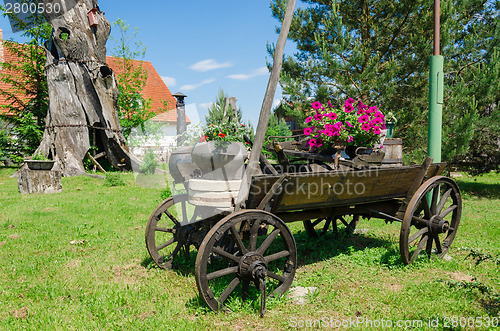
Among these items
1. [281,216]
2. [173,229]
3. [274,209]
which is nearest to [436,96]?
[281,216]

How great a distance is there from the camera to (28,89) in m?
14.9

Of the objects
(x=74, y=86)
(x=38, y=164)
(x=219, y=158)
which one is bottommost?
(x=38, y=164)

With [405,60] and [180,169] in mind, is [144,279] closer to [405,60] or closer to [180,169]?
[180,169]

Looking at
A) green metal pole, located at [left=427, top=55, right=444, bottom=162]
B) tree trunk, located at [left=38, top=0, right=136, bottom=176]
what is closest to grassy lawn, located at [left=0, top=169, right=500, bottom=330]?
green metal pole, located at [left=427, top=55, right=444, bottom=162]

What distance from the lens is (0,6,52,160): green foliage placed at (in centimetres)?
1418

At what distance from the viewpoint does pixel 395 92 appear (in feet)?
30.2

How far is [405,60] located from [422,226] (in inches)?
262

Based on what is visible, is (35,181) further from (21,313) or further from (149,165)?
(21,313)

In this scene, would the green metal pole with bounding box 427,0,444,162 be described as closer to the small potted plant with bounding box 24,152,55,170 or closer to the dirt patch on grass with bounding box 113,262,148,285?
the dirt patch on grass with bounding box 113,262,148,285

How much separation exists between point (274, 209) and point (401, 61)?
7.98 metres

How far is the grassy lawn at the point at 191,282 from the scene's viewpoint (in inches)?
104

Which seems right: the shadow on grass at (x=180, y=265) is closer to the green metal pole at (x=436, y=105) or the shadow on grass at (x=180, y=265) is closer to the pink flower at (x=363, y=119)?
the pink flower at (x=363, y=119)

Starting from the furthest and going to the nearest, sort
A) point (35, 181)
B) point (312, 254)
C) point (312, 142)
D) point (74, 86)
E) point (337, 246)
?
point (74, 86)
point (35, 181)
point (337, 246)
point (312, 254)
point (312, 142)

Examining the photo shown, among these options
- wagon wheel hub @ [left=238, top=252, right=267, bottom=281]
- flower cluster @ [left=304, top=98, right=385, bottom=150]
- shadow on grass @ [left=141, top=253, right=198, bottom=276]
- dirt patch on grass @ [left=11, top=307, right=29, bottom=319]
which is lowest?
dirt patch on grass @ [left=11, top=307, right=29, bottom=319]
